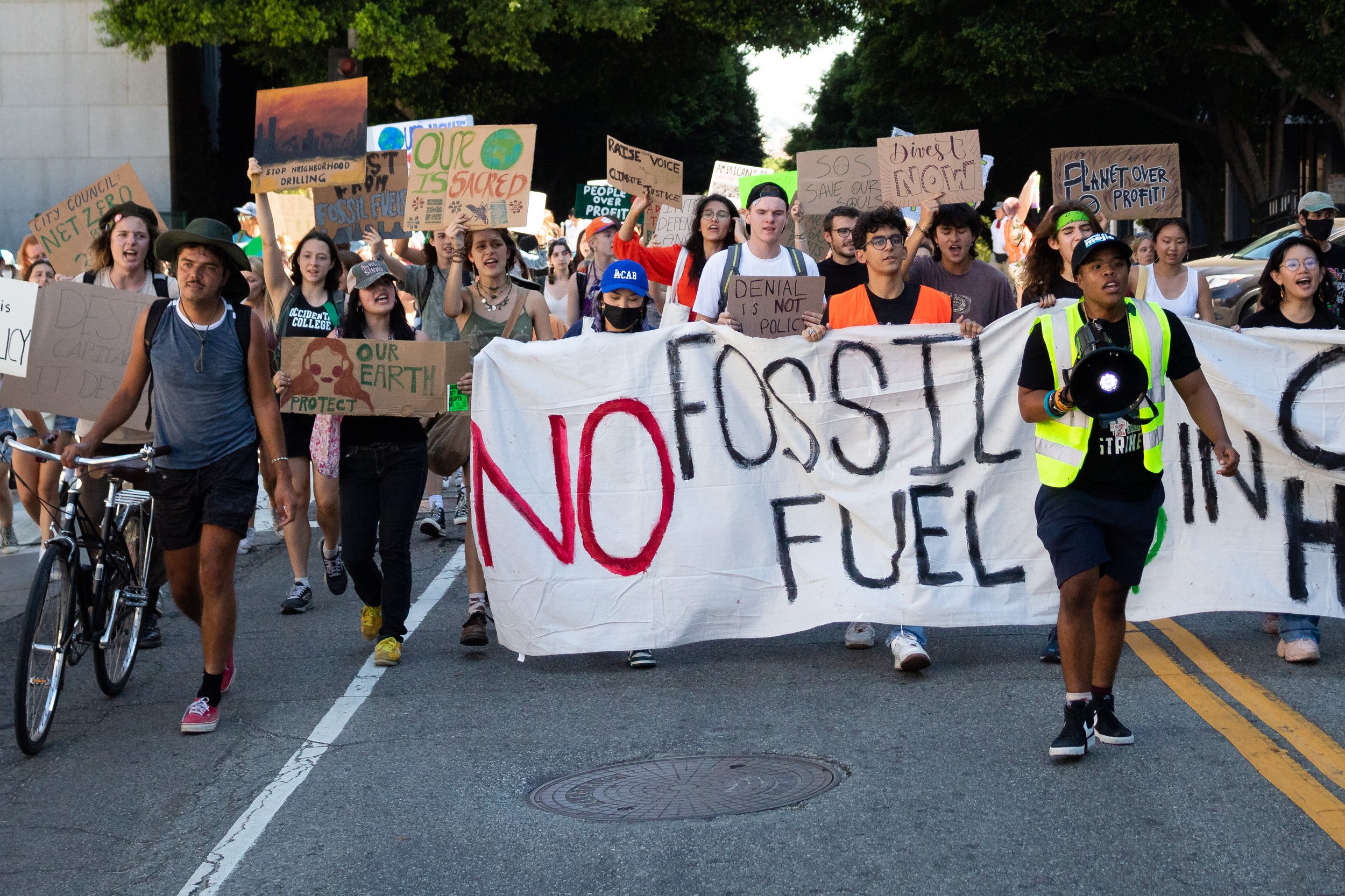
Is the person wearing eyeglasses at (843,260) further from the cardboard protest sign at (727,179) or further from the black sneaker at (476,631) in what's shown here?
the cardboard protest sign at (727,179)

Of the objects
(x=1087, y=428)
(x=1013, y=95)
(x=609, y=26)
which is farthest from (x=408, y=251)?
(x=1013, y=95)

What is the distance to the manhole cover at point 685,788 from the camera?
4730 mm

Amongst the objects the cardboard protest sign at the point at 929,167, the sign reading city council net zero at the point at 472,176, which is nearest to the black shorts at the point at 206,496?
the sign reading city council net zero at the point at 472,176

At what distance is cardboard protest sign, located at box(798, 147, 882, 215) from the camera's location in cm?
978

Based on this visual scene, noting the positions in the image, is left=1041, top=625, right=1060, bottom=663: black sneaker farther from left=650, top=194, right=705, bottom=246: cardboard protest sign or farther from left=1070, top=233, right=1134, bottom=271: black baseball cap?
left=650, top=194, right=705, bottom=246: cardboard protest sign

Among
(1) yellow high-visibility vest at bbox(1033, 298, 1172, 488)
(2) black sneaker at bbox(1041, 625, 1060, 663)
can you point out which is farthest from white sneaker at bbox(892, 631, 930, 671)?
(1) yellow high-visibility vest at bbox(1033, 298, 1172, 488)

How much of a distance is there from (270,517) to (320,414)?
15.7ft

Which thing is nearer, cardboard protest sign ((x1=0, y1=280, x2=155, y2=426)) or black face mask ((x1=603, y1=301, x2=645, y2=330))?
cardboard protest sign ((x1=0, y1=280, x2=155, y2=426))

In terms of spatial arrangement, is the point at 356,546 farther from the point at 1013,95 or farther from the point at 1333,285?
the point at 1013,95

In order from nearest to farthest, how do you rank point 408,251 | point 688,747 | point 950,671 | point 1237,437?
point 688,747
point 950,671
point 1237,437
point 408,251

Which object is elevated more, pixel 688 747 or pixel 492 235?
pixel 492 235

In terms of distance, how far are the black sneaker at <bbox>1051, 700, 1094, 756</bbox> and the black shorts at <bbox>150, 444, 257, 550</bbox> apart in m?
3.06

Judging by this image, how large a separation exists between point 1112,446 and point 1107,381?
0.25 m

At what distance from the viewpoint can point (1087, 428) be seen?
505 centimetres
